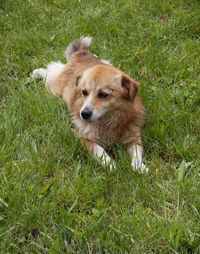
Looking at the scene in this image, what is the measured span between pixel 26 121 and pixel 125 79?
1214mm

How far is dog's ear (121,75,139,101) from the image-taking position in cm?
338

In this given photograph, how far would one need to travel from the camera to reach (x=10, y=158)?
117 inches

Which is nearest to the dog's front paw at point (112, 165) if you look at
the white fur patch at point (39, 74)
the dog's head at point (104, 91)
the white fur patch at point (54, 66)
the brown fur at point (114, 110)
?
the brown fur at point (114, 110)

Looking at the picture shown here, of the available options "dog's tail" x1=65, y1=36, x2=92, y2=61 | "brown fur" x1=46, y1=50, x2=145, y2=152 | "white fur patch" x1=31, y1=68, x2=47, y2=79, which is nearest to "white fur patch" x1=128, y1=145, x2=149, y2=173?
"brown fur" x1=46, y1=50, x2=145, y2=152

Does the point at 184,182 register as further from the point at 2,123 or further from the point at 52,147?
the point at 2,123

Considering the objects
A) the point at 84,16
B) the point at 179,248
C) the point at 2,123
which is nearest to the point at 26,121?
the point at 2,123

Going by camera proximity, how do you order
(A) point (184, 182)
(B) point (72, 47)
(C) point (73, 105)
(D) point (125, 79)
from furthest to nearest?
(B) point (72, 47)
(C) point (73, 105)
(D) point (125, 79)
(A) point (184, 182)

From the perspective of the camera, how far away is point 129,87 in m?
3.40

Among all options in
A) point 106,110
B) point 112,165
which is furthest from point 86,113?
point 112,165

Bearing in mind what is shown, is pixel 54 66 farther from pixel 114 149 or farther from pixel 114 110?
pixel 114 149

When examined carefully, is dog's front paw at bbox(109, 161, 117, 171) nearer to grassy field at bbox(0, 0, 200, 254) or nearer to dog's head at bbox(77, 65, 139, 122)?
grassy field at bbox(0, 0, 200, 254)

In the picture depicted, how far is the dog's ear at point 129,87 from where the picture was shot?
3383 mm

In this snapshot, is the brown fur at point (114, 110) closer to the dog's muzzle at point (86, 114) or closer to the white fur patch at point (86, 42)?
the dog's muzzle at point (86, 114)

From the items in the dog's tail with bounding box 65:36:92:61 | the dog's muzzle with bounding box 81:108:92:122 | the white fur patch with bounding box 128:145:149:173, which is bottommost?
the white fur patch with bounding box 128:145:149:173
